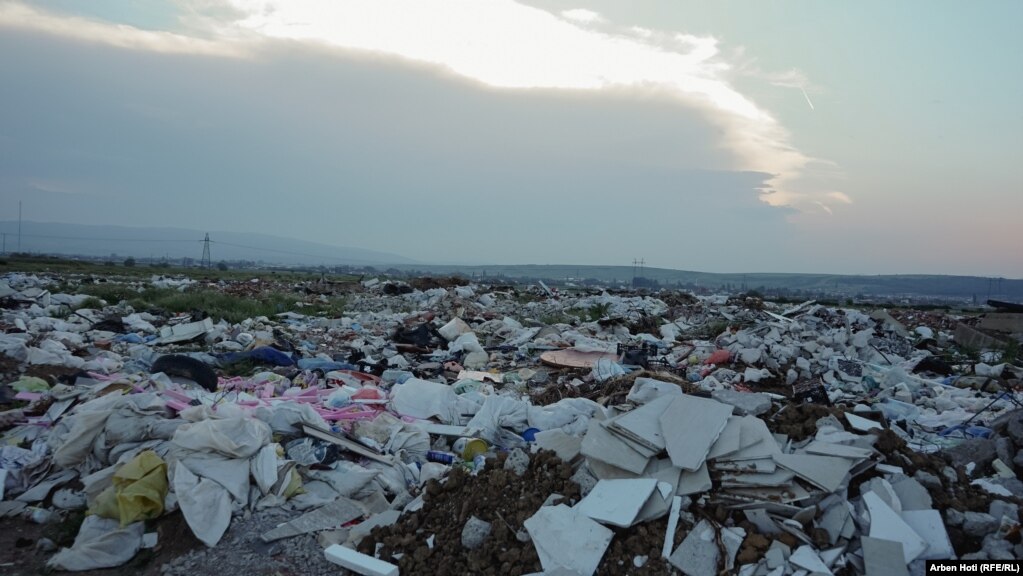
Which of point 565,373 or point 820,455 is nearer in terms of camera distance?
point 820,455

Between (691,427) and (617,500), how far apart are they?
757mm

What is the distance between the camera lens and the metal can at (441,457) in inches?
188

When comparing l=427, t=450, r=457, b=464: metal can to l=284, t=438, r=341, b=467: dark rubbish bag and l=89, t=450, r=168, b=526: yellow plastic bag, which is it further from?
l=89, t=450, r=168, b=526: yellow plastic bag

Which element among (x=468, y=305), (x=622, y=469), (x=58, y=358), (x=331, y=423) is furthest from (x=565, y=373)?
(x=468, y=305)

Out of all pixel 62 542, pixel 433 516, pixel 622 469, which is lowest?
pixel 62 542

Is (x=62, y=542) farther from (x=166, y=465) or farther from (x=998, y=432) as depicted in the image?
(x=998, y=432)

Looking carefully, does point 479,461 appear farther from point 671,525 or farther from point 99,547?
point 99,547

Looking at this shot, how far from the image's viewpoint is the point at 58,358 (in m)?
7.20

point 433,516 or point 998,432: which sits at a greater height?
point 998,432

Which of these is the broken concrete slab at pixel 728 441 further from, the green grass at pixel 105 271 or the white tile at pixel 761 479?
the green grass at pixel 105 271

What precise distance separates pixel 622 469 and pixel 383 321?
10526 millimetres

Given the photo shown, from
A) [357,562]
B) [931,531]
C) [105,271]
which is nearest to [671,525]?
[931,531]

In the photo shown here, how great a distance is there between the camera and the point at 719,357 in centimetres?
867

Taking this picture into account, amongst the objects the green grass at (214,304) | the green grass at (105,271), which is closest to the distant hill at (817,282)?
the green grass at (105,271)
